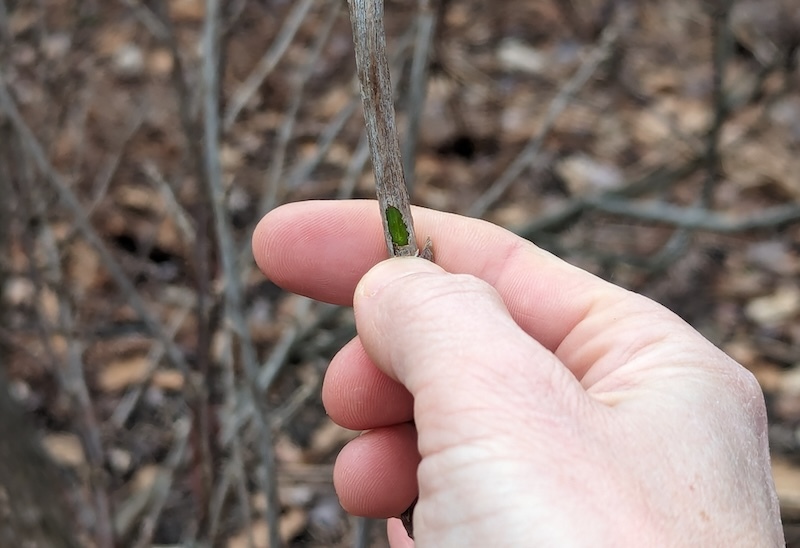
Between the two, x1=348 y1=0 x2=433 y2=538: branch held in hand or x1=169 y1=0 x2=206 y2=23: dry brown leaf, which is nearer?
x1=348 y1=0 x2=433 y2=538: branch held in hand

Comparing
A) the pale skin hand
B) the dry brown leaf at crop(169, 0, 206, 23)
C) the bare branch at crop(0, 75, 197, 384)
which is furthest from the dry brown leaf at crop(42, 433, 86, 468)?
the dry brown leaf at crop(169, 0, 206, 23)

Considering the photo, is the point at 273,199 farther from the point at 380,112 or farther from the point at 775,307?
the point at 775,307

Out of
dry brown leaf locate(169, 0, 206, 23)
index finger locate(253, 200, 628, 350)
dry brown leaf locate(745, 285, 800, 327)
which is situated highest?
index finger locate(253, 200, 628, 350)

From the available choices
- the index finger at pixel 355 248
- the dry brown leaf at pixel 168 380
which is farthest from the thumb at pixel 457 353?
the dry brown leaf at pixel 168 380

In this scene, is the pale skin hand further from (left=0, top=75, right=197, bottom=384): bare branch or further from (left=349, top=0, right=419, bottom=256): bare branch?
(left=0, top=75, right=197, bottom=384): bare branch

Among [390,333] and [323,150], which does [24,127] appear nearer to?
[323,150]

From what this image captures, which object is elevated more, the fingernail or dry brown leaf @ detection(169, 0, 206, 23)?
the fingernail

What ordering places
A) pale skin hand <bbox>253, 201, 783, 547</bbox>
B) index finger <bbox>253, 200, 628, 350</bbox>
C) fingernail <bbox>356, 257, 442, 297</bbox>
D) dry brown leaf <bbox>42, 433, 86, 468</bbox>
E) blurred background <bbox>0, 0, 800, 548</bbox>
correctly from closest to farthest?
1. pale skin hand <bbox>253, 201, 783, 547</bbox>
2. fingernail <bbox>356, 257, 442, 297</bbox>
3. index finger <bbox>253, 200, 628, 350</bbox>
4. blurred background <bbox>0, 0, 800, 548</bbox>
5. dry brown leaf <bbox>42, 433, 86, 468</bbox>

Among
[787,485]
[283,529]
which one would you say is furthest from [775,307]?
[283,529]

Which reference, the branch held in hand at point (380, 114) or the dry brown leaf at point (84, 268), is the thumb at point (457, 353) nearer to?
the branch held in hand at point (380, 114)
